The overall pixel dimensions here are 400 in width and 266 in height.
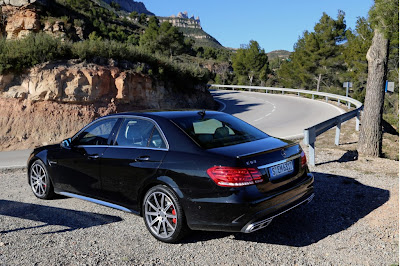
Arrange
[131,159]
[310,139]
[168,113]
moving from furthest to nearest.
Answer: [310,139], [168,113], [131,159]

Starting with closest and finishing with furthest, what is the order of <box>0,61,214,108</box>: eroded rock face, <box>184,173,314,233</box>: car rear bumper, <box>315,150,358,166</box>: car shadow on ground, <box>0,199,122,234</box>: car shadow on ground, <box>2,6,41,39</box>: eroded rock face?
<box>184,173,314,233</box>: car rear bumper
<box>0,199,122,234</box>: car shadow on ground
<box>315,150,358,166</box>: car shadow on ground
<box>0,61,214,108</box>: eroded rock face
<box>2,6,41,39</box>: eroded rock face

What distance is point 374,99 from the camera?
953 centimetres

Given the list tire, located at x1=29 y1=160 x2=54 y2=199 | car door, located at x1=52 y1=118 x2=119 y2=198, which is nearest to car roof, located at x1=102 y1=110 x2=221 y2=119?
car door, located at x1=52 y1=118 x2=119 y2=198

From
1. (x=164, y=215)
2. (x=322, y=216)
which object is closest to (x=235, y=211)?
(x=164, y=215)

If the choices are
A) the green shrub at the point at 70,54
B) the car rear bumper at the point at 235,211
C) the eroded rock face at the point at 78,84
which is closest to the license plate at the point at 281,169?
the car rear bumper at the point at 235,211

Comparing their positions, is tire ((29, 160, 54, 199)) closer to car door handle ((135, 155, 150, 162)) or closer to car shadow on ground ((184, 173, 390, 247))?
car door handle ((135, 155, 150, 162))

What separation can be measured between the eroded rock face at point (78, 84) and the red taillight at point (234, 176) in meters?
12.4

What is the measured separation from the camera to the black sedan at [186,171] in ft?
12.1

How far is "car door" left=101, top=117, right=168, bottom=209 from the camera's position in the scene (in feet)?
14.0

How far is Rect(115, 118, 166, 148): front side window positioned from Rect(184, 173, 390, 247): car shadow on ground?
49.2 inches

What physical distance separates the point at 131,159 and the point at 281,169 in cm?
183

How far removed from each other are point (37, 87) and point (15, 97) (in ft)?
3.11

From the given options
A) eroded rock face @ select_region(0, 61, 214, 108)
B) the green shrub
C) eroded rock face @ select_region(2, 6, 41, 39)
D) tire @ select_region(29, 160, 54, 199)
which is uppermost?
eroded rock face @ select_region(2, 6, 41, 39)

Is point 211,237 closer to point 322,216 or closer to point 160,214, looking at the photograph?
point 160,214
